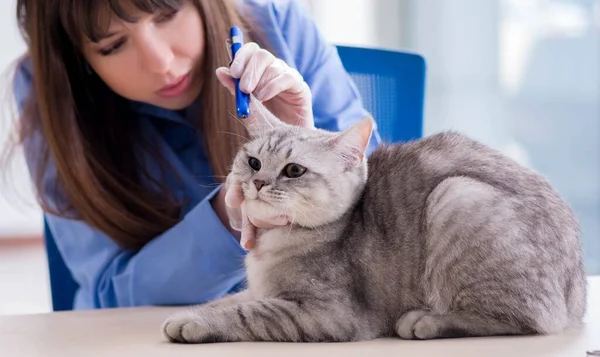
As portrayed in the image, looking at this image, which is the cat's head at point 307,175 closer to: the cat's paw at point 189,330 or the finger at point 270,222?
the finger at point 270,222

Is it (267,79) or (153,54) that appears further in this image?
(153,54)

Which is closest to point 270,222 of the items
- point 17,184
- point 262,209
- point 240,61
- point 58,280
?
point 262,209

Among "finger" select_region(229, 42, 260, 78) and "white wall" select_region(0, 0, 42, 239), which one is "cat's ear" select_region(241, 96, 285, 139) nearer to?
"finger" select_region(229, 42, 260, 78)

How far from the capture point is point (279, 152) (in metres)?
1.11

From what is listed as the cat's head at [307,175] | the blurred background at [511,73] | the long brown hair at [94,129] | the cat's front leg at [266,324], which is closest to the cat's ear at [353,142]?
the cat's head at [307,175]

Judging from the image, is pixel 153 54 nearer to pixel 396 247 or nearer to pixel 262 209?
pixel 262 209

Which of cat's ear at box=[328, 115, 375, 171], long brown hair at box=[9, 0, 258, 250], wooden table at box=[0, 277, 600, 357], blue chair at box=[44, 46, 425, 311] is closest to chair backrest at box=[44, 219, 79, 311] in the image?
blue chair at box=[44, 46, 425, 311]

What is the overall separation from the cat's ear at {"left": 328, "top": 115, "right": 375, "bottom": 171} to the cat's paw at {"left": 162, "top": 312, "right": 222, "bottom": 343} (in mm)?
298

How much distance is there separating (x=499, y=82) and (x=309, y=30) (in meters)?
1.41

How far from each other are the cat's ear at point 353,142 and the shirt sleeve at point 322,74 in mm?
490

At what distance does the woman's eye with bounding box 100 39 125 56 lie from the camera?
150 cm

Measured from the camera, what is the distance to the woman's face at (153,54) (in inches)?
56.9

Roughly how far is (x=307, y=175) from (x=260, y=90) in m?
Answer: 0.22

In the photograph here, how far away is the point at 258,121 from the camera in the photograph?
120cm
